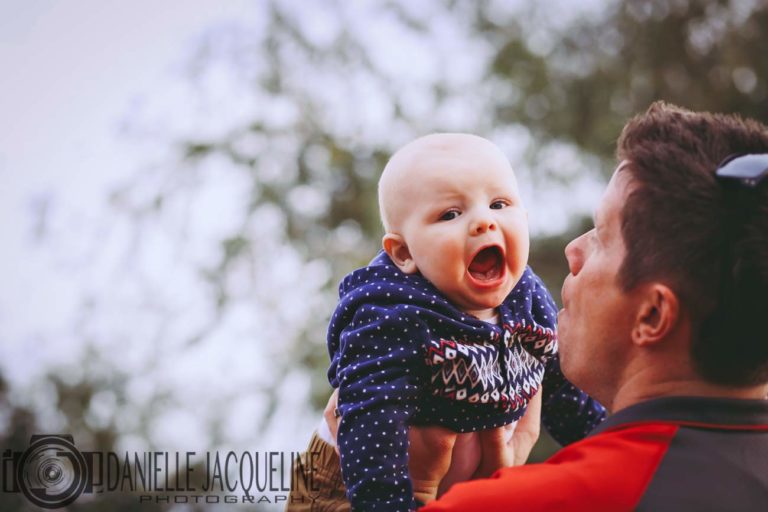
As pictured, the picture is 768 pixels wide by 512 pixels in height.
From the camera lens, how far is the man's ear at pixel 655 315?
1.38 m

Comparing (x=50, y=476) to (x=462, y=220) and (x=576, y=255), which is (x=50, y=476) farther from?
(x=576, y=255)

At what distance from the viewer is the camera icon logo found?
3436 mm

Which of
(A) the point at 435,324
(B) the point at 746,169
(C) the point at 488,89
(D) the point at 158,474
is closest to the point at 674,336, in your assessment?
(B) the point at 746,169

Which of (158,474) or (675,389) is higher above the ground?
(675,389)

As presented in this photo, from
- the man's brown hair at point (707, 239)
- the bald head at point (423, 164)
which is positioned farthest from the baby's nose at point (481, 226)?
the man's brown hair at point (707, 239)

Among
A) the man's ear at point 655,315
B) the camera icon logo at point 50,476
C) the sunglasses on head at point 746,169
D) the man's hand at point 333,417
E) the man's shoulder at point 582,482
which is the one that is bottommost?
the camera icon logo at point 50,476

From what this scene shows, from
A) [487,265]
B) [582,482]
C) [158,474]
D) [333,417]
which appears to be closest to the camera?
[582,482]

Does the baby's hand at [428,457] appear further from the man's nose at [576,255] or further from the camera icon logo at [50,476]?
the camera icon logo at [50,476]

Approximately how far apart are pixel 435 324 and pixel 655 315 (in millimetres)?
389

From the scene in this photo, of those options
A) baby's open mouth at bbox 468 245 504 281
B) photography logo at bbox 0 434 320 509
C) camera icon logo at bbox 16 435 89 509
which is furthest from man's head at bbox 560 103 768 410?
camera icon logo at bbox 16 435 89 509

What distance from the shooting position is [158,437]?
19.7 ft

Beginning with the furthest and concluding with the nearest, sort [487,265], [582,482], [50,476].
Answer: [50,476], [487,265], [582,482]

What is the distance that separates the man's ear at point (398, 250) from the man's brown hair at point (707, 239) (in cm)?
43

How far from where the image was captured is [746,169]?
4.40ft
